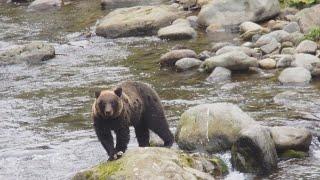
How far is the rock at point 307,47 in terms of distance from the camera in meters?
14.7

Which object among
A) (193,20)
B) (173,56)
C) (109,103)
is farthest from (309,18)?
(109,103)

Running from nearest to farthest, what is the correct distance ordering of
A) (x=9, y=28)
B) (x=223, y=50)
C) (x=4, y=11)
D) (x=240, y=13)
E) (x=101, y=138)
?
(x=101, y=138) < (x=223, y=50) < (x=240, y=13) < (x=9, y=28) < (x=4, y=11)

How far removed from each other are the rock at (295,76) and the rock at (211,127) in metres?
3.48

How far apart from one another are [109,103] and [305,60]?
683 centimetres

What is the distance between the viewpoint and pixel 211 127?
374 inches

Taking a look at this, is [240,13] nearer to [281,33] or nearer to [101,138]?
[281,33]

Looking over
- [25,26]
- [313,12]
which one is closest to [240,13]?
[313,12]

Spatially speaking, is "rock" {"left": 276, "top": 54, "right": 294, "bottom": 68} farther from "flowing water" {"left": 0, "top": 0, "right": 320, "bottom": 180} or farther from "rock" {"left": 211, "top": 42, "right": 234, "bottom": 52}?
"rock" {"left": 211, "top": 42, "right": 234, "bottom": 52}

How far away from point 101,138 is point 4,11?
16.9m

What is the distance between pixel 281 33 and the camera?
16.2m

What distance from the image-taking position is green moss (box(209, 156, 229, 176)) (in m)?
8.58

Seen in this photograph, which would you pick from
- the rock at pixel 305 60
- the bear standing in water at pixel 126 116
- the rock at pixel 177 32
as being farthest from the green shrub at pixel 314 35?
the bear standing in water at pixel 126 116

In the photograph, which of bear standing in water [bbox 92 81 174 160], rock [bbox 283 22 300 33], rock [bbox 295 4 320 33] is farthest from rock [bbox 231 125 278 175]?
rock [bbox 283 22 300 33]

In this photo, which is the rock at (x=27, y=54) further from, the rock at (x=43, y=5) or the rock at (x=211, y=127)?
the rock at (x=211, y=127)
